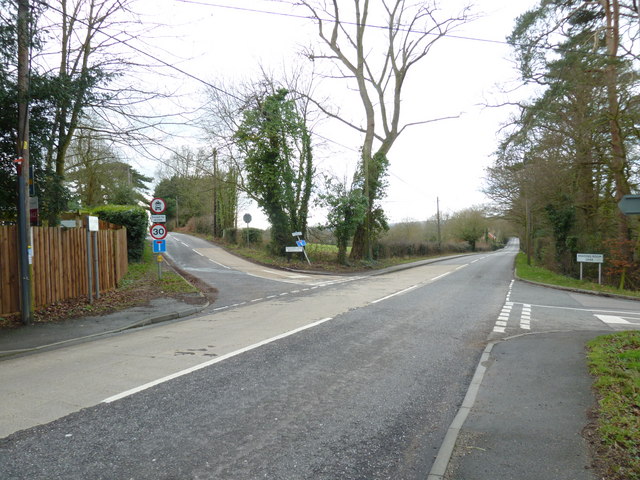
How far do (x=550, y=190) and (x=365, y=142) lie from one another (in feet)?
39.0

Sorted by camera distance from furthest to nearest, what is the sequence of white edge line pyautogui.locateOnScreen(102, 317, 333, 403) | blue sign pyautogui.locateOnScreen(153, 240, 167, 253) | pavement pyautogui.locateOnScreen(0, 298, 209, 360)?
blue sign pyautogui.locateOnScreen(153, 240, 167, 253)
pavement pyautogui.locateOnScreen(0, 298, 209, 360)
white edge line pyautogui.locateOnScreen(102, 317, 333, 403)

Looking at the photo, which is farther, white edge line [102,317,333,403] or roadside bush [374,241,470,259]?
roadside bush [374,241,470,259]

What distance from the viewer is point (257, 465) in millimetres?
3424

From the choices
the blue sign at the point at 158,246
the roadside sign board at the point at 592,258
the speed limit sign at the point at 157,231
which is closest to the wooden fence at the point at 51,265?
the speed limit sign at the point at 157,231

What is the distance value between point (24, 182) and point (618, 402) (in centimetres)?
1040

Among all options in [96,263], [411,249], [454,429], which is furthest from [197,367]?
[411,249]

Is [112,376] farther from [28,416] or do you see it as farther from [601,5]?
[601,5]

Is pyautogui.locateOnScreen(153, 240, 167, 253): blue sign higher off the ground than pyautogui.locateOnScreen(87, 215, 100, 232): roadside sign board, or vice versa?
pyautogui.locateOnScreen(87, 215, 100, 232): roadside sign board

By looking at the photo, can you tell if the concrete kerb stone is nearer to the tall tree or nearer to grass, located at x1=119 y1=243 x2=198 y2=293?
grass, located at x1=119 y1=243 x2=198 y2=293

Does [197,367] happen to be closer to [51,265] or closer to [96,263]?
[51,265]

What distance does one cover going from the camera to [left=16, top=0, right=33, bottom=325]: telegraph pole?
867 centimetres

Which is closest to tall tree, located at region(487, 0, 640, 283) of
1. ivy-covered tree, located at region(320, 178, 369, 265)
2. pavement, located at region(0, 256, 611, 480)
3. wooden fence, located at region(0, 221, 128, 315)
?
ivy-covered tree, located at region(320, 178, 369, 265)

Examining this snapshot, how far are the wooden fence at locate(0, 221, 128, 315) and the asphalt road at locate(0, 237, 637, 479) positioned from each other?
2866mm

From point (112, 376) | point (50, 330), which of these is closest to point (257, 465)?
point (112, 376)
